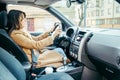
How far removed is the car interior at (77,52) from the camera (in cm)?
206

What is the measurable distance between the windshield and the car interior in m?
0.13

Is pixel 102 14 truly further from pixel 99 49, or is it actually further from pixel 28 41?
pixel 28 41

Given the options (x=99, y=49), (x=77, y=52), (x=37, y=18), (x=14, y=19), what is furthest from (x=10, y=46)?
(x=37, y=18)

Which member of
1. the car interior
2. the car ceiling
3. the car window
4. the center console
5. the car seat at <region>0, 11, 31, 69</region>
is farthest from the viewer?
the car window

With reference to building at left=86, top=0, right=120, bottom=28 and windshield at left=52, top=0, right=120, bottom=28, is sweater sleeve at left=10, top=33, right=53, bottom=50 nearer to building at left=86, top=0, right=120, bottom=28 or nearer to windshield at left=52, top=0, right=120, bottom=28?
windshield at left=52, top=0, right=120, bottom=28

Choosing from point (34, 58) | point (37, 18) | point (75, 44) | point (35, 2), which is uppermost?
point (35, 2)

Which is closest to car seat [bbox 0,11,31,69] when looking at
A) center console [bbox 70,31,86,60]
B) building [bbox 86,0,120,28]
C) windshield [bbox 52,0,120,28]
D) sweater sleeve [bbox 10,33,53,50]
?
sweater sleeve [bbox 10,33,53,50]

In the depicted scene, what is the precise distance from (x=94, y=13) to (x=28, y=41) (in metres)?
0.82

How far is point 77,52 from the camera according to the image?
2.71 metres

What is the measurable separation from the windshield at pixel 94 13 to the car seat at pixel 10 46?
25.7 inches

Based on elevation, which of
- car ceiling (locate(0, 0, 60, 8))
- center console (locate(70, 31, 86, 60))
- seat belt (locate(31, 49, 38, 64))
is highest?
car ceiling (locate(0, 0, 60, 8))

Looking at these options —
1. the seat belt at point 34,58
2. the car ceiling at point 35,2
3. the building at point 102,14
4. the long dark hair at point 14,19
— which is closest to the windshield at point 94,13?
the building at point 102,14

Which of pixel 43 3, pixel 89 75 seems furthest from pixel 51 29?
pixel 89 75

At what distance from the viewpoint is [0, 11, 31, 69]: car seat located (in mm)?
2584
